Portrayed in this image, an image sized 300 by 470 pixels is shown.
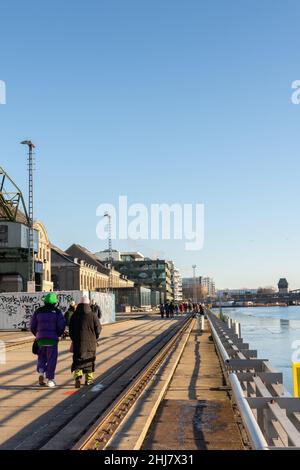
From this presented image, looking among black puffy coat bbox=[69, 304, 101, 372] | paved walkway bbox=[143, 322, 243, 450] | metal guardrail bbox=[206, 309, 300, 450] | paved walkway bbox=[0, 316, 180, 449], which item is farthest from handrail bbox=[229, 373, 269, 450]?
black puffy coat bbox=[69, 304, 101, 372]

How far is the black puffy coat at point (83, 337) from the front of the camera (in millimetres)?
9759

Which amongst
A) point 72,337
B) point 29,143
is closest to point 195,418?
point 72,337

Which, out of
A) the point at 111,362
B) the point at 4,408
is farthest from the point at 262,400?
Answer: the point at 111,362

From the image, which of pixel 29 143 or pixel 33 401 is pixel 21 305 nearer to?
pixel 29 143

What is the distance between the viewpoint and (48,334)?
10.0 meters

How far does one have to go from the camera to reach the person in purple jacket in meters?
10.0

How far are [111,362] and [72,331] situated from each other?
4987 millimetres

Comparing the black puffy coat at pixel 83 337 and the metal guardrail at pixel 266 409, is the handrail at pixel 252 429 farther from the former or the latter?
the black puffy coat at pixel 83 337

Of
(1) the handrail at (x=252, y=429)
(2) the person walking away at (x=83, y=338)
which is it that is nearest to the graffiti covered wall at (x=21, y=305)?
(2) the person walking away at (x=83, y=338)

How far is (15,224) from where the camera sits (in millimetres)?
60438

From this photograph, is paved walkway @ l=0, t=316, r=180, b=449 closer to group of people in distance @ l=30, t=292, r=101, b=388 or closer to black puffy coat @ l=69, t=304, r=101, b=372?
group of people in distance @ l=30, t=292, r=101, b=388

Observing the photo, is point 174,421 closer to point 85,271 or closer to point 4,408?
point 4,408

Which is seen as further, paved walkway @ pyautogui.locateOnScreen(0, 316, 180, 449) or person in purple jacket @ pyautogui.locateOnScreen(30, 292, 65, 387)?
A: person in purple jacket @ pyautogui.locateOnScreen(30, 292, 65, 387)
